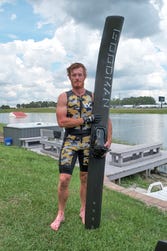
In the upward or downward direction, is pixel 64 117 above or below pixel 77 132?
above

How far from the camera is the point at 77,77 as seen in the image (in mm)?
2582

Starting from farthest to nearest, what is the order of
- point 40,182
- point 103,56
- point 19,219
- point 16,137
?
point 16,137 → point 40,182 → point 19,219 → point 103,56

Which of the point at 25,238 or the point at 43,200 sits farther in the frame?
the point at 43,200

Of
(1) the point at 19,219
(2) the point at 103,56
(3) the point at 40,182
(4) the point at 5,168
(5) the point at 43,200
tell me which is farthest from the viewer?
(4) the point at 5,168

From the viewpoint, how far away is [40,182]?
4.30 meters

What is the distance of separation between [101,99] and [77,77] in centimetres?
28

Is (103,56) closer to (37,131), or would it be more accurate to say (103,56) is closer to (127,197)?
(127,197)

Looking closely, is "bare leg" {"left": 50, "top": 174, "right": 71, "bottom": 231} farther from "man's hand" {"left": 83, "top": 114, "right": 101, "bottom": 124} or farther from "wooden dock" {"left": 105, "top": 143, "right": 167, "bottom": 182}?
"wooden dock" {"left": 105, "top": 143, "right": 167, "bottom": 182}

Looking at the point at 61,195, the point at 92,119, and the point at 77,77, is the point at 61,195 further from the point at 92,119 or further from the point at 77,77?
the point at 77,77

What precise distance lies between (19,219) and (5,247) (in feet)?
1.69

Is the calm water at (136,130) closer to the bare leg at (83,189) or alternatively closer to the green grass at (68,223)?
the green grass at (68,223)

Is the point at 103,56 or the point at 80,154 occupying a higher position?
the point at 103,56

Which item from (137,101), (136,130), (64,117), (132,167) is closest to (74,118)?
(64,117)

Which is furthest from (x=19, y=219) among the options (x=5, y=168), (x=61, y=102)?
(x=5, y=168)
